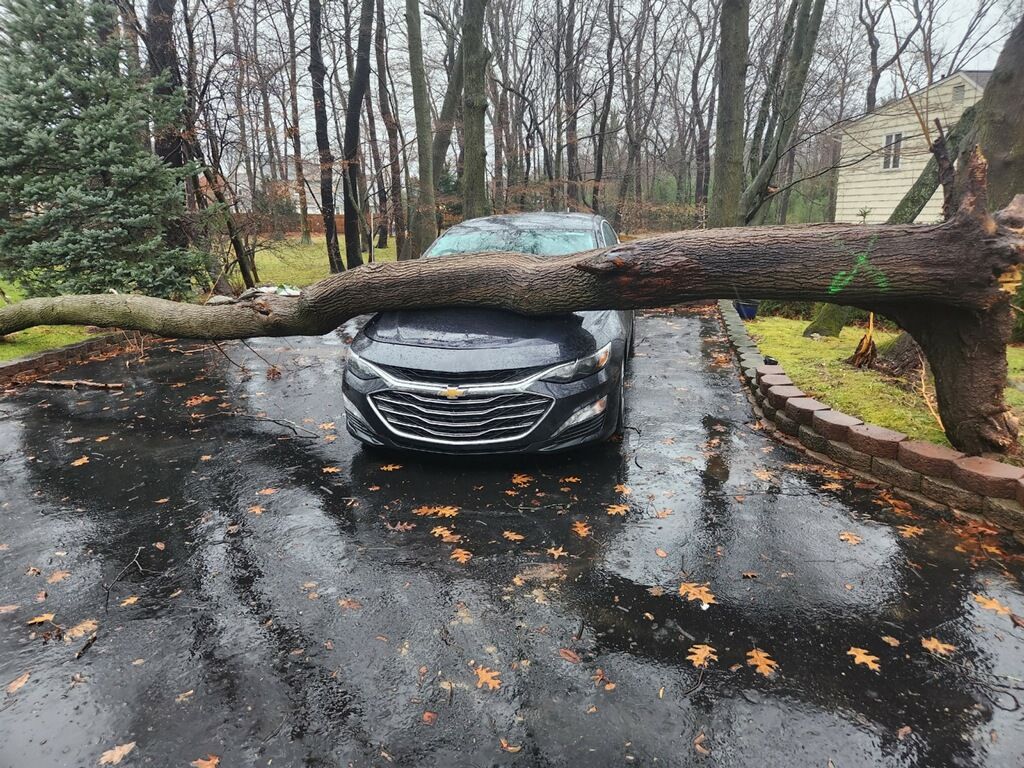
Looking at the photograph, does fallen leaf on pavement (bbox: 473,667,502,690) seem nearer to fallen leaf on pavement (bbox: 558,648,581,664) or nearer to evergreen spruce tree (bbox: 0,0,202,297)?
fallen leaf on pavement (bbox: 558,648,581,664)

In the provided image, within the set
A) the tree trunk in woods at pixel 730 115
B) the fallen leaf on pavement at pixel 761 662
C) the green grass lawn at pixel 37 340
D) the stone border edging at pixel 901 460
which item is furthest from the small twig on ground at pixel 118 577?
the tree trunk in woods at pixel 730 115

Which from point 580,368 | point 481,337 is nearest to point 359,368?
point 481,337

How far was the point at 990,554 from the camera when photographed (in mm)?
3166

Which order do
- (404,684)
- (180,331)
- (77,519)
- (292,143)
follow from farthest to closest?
(292,143) → (180,331) → (77,519) → (404,684)

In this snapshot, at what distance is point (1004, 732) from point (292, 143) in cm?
1895

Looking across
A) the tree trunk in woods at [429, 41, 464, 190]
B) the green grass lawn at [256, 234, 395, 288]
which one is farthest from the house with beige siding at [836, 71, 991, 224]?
the green grass lawn at [256, 234, 395, 288]

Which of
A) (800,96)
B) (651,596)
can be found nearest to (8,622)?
(651,596)

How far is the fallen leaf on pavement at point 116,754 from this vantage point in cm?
207

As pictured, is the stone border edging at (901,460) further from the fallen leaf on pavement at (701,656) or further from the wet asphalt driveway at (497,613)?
the fallen leaf on pavement at (701,656)

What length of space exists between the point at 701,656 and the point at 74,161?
11.5 meters

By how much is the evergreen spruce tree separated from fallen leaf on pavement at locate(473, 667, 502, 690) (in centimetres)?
905

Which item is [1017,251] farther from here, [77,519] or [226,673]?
[77,519]

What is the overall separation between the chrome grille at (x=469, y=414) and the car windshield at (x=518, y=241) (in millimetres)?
2239

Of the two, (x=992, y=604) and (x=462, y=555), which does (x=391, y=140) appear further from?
(x=992, y=604)
